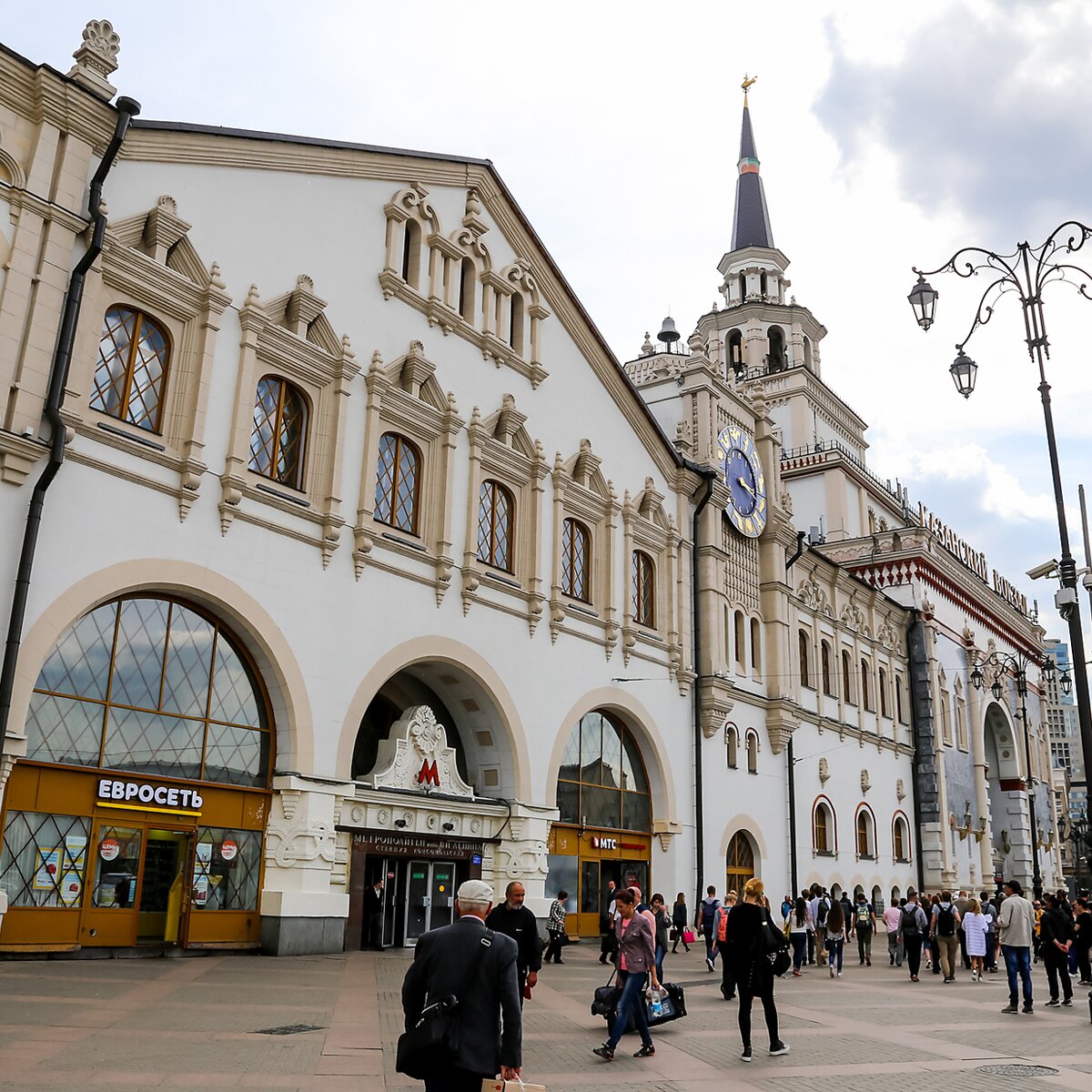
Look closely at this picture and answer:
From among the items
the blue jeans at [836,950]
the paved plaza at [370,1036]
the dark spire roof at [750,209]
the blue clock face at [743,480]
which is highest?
Result: the dark spire roof at [750,209]

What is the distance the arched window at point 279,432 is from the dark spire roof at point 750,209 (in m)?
48.5

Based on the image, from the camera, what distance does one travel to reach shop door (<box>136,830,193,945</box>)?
61.5ft

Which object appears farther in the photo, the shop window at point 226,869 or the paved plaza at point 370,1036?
the shop window at point 226,869

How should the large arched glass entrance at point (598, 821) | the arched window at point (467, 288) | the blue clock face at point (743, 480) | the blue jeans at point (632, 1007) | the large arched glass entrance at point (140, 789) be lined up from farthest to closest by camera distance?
the blue clock face at point (743, 480)
the large arched glass entrance at point (598, 821)
the arched window at point (467, 288)
the large arched glass entrance at point (140, 789)
the blue jeans at point (632, 1007)

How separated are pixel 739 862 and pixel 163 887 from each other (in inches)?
784

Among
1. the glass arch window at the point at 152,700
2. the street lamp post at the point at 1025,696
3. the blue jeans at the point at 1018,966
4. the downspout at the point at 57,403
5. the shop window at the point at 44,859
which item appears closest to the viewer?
the blue jeans at the point at 1018,966

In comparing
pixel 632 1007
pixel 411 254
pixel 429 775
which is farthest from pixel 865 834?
pixel 632 1007

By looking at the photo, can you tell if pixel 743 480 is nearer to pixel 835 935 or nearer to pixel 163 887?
pixel 835 935

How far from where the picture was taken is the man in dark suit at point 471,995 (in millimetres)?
6023

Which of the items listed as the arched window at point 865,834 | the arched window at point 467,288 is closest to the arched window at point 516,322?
the arched window at point 467,288

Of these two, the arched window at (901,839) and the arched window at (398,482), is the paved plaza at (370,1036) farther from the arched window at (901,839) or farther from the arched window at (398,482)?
the arched window at (901,839)

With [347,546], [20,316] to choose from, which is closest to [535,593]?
[347,546]

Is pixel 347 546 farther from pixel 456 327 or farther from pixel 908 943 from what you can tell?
pixel 908 943

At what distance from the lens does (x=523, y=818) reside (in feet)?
84.2
